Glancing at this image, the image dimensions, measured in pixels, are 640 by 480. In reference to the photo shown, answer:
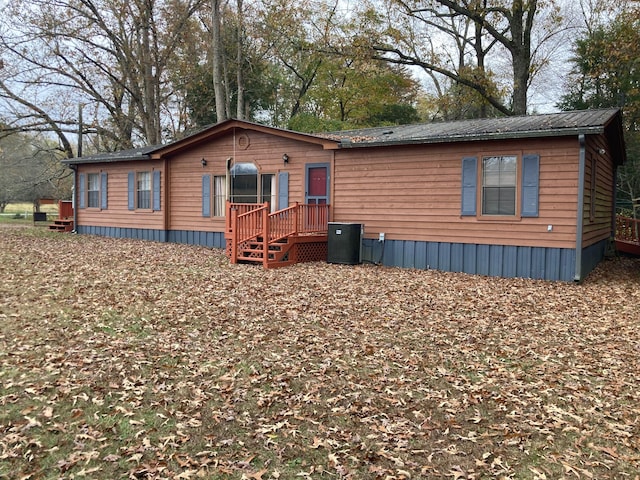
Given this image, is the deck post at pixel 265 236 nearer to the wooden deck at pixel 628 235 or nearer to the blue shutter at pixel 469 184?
the blue shutter at pixel 469 184

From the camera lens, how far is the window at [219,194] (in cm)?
1516

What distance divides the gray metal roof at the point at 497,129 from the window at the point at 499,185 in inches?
26.2

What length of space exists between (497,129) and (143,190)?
451 inches

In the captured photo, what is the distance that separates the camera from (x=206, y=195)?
50.6ft

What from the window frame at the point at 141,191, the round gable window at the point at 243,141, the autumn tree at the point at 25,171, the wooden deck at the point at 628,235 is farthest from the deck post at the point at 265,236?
the autumn tree at the point at 25,171

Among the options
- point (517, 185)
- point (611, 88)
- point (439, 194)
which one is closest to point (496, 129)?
point (517, 185)

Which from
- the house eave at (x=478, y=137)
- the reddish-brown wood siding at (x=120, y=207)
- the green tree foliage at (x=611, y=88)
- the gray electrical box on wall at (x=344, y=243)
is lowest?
the gray electrical box on wall at (x=344, y=243)

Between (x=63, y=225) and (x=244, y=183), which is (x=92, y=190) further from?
(x=244, y=183)

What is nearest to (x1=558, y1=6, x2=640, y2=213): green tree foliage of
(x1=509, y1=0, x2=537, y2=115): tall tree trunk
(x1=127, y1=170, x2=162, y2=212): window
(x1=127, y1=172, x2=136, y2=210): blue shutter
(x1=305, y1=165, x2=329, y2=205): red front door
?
(x1=509, y1=0, x2=537, y2=115): tall tree trunk

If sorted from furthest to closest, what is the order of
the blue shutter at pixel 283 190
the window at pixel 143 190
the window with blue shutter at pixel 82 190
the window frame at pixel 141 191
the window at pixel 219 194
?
the window with blue shutter at pixel 82 190 → the window at pixel 143 190 → the window frame at pixel 141 191 → the window at pixel 219 194 → the blue shutter at pixel 283 190

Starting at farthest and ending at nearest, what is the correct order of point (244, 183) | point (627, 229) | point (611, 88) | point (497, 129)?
point (611, 88) < point (627, 229) < point (244, 183) < point (497, 129)

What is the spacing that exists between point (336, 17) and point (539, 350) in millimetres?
23897

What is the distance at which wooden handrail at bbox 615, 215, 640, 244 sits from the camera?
14.7 meters

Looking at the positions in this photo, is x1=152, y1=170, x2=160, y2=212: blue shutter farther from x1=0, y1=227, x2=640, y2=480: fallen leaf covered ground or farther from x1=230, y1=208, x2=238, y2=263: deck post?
x1=0, y1=227, x2=640, y2=480: fallen leaf covered ground
